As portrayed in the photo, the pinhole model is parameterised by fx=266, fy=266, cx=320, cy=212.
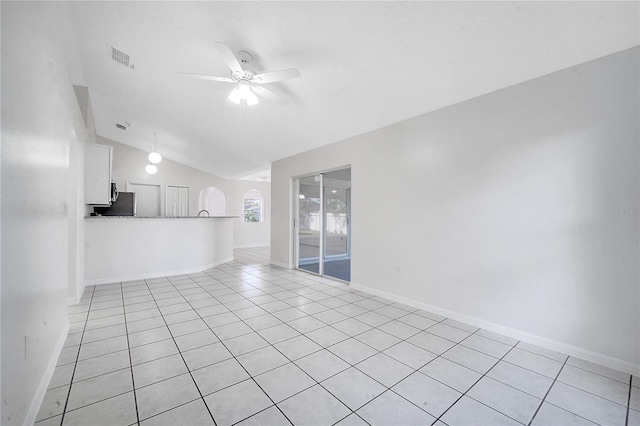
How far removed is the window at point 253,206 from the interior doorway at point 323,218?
15.1 feet

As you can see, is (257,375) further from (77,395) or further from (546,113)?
(546,113)

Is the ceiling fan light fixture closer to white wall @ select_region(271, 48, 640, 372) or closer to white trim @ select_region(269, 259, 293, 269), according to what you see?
white wall @ select_region(271, 48, 640, 372)

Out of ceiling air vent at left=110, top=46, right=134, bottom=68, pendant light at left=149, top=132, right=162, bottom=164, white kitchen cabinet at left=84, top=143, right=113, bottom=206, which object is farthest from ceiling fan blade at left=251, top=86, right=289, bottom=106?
pendant light at left=149, top=132, right=162, bottom=164

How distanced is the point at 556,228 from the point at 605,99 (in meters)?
1.14

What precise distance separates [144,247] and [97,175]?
143 cm

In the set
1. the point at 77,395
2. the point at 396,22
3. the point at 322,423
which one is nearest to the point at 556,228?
the point at 396,22

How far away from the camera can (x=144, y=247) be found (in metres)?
4.91

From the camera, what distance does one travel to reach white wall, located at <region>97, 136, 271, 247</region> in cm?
730

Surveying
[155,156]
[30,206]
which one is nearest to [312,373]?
[30,206]

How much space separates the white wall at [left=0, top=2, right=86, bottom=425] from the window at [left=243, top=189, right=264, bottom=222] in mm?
7767

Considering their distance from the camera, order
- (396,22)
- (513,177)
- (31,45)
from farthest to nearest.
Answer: (513,177), (396,22), (31,45)

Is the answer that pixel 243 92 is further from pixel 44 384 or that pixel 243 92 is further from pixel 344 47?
pixel 44 384

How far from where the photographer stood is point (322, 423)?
1578 millimetres

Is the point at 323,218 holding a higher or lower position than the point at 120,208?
lower
